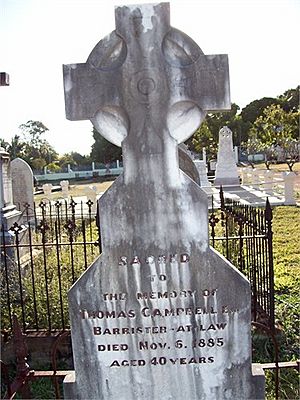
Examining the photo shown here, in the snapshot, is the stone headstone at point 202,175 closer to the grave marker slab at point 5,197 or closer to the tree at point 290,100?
the grave marker slab at point 5,197

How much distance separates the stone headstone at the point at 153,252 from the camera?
2494 mm

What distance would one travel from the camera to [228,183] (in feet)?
76.1

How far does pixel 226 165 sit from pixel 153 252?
21968 mm

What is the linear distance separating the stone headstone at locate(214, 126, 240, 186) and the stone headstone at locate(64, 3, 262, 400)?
20.6m

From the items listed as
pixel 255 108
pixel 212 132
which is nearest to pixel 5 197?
pixel 212 132

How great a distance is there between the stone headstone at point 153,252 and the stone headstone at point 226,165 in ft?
→ 67.7

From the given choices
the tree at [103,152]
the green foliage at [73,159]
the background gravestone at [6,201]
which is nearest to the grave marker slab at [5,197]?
the background gravestone at [6,201]

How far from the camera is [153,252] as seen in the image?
2621 mm

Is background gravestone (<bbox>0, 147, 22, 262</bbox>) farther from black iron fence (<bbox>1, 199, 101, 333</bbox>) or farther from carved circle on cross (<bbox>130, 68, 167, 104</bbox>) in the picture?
carved circle on cross (<bbox>130, 68, 167, 104</bbox>)

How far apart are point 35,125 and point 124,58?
207 ft

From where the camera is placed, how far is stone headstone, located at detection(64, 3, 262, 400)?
249 cm

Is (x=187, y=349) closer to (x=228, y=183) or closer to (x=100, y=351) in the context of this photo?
(x=100, y=351)

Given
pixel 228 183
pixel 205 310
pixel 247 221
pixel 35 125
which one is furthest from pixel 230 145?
pixel 35 125

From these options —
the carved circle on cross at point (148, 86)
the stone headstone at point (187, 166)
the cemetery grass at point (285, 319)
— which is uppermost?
the carved circle on cross at point (148, 86)
